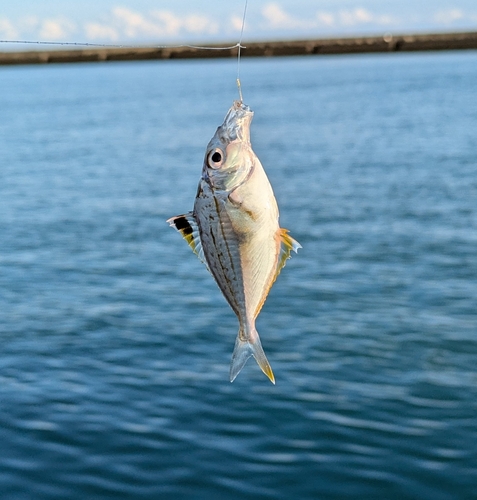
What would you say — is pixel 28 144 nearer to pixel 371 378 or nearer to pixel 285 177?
pixel 285 177

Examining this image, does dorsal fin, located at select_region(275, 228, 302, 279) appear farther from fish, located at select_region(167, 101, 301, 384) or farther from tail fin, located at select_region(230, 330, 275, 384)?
tail fin, located at select_region(230, 330, 275, 384)

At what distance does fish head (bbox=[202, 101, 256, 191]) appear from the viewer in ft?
19.5

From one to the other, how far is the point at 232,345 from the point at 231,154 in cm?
1600

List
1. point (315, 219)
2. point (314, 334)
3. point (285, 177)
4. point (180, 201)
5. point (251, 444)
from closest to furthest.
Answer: point (251, 444)
point (314, 334)
point (315, 219)
point (180, 201)
point (285, 177)

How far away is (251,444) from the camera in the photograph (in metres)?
16.2

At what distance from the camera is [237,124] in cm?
609

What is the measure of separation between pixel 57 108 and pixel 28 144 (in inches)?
1236

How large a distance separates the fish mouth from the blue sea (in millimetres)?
9817

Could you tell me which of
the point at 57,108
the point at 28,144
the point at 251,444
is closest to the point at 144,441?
the point at 251,444

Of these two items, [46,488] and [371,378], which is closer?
[46,488]

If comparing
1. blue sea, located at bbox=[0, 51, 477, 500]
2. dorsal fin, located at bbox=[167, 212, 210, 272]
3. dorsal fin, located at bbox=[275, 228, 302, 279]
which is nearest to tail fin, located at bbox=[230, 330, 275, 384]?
dorsal fin, located at bbox=[275, 228, 302, 279]

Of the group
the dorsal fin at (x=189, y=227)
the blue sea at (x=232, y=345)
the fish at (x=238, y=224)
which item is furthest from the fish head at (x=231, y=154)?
the blue sea at (x=232, y=345)

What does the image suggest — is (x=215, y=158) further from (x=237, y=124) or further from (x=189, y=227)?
(x=189, y=227)

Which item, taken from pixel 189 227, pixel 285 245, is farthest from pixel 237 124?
pixel 285 245
